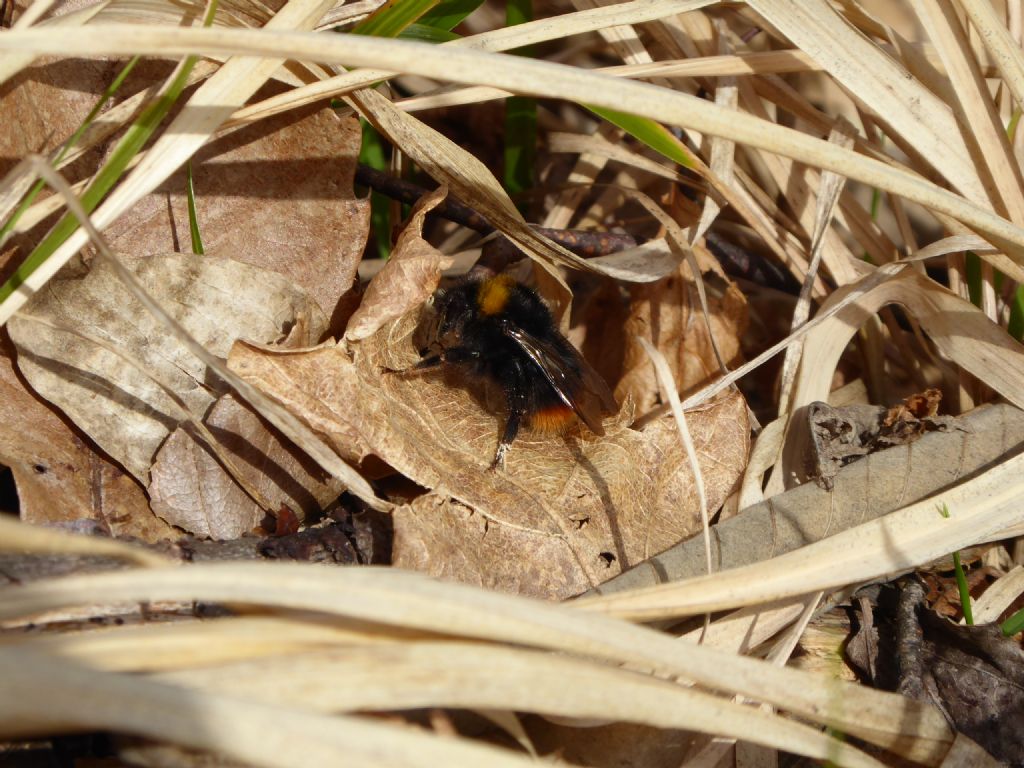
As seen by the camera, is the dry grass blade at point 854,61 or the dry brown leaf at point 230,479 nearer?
the dry brown leaf at point 230,479

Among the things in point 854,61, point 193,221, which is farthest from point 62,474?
point 854,61

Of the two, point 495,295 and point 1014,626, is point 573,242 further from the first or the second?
point 1014,626

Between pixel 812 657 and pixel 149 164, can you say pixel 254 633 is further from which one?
pixel 812 657

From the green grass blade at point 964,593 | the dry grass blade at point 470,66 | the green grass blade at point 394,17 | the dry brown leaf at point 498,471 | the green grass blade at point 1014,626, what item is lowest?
the green grass blade at point 1014,626

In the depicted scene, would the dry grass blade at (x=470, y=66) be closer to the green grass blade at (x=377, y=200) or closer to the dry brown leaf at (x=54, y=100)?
the dry brown leaf at (x=54, y=100)

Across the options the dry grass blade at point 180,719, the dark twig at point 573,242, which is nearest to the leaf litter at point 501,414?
the dark twig at point 573,242

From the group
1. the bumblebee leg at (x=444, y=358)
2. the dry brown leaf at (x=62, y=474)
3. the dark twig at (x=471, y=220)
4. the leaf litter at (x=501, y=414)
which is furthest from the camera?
the dark twig at (x=471, y=220)

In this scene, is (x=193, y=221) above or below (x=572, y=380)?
above
